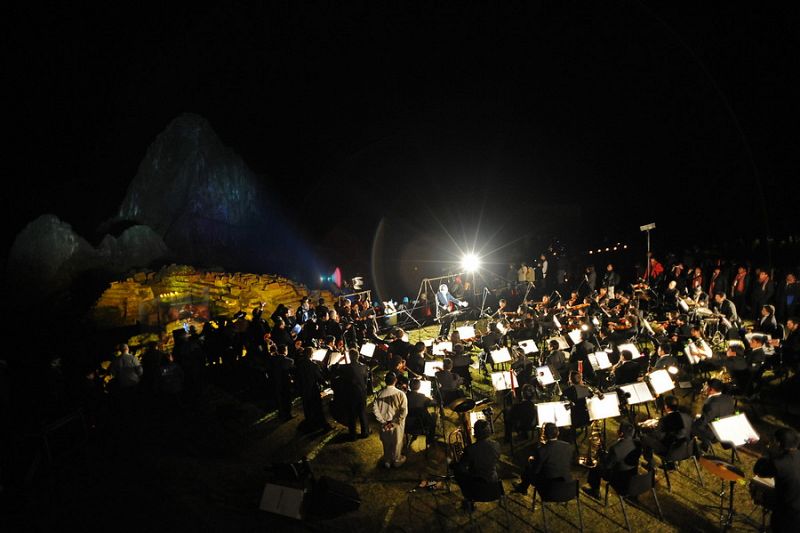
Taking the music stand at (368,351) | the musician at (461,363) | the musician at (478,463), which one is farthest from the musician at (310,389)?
the musician at (478,463)

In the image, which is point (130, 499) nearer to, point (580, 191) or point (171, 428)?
point (171, 428)

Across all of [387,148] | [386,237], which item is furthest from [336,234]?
[387,148]

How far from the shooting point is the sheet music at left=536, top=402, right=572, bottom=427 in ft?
22.2

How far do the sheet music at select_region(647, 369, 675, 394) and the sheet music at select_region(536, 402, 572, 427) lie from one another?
2.12m

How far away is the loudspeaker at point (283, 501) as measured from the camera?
6.18 metres

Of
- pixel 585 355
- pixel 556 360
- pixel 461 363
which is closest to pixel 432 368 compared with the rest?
pixel 461 363

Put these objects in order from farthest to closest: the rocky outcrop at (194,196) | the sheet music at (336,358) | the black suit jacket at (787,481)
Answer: the rocky outcrop at (194,196), the sheet music at (336,358), the black suit jacket at (787,481)

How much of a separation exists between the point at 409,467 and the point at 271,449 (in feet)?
10.6

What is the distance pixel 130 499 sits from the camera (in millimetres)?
7066

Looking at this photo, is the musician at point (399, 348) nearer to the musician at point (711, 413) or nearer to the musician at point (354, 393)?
the musician at point (354, 393)

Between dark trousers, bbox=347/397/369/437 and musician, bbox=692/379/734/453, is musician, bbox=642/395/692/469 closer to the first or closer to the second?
musician, bbox=692/379/734/453

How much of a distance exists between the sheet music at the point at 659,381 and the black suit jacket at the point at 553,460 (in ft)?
10.1

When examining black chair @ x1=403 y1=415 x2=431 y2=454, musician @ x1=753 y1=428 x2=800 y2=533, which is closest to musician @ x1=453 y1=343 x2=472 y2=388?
black chair @ x1=403 y1=415 x2=431 y2=454

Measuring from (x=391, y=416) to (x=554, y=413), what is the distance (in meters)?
2.87
